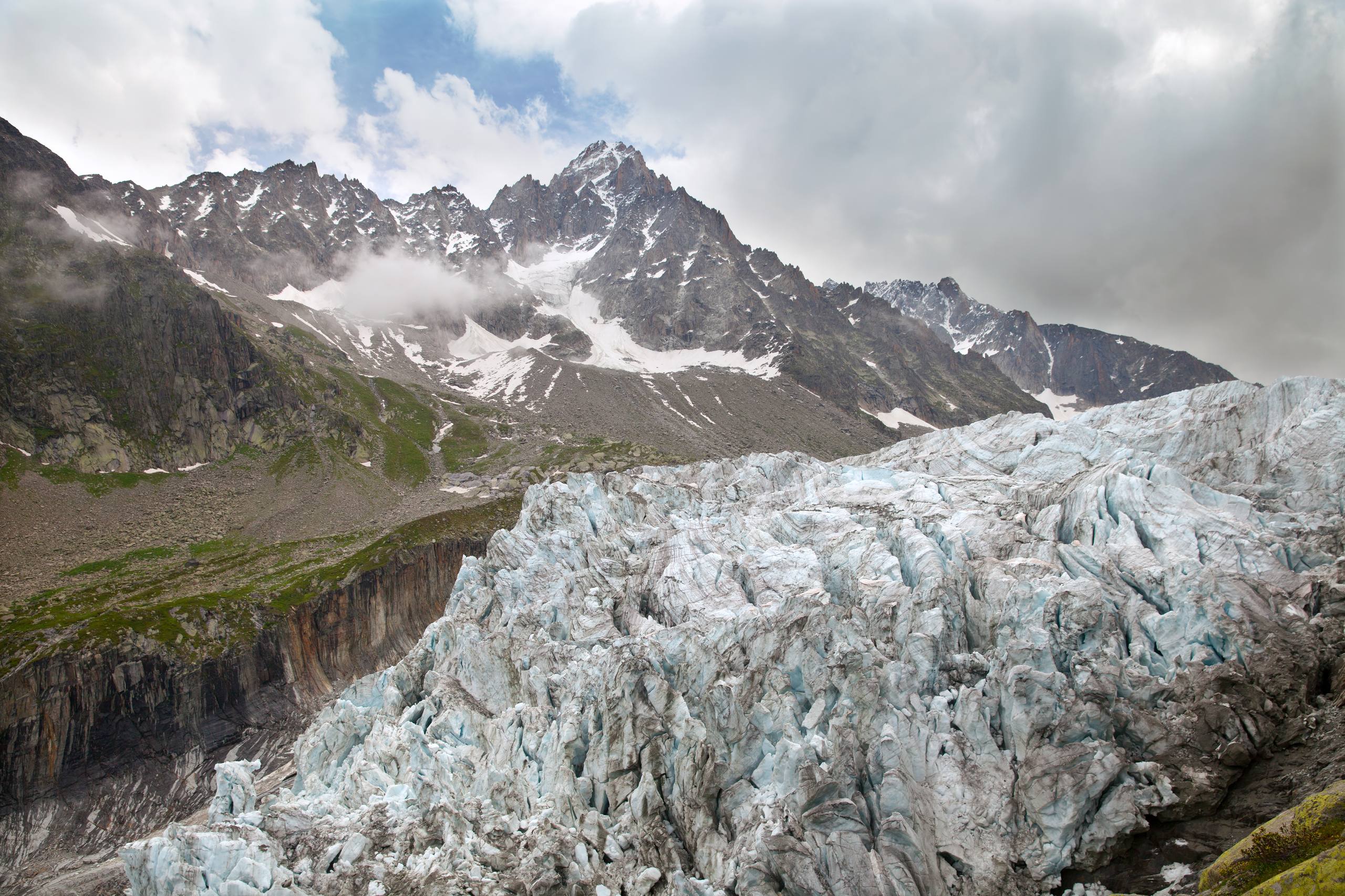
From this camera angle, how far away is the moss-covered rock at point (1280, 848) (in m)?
19.4

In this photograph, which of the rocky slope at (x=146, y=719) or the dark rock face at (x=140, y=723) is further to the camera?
the dark rock face at (x=140, y=723)

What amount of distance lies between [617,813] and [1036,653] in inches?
871

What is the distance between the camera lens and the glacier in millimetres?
27547

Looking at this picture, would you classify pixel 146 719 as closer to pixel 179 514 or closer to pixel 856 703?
pixel 179 514

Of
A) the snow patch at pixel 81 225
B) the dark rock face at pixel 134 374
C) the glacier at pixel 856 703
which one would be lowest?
the glacier at pixel 856 703

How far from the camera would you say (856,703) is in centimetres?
3278

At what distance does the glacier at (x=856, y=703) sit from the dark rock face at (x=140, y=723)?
3591 cm

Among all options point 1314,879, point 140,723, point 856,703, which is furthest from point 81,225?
point 1314,879

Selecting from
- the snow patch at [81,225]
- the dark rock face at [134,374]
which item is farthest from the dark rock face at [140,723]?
the snow patch at [81,225]

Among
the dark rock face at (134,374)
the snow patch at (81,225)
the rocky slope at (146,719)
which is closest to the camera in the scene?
the rocky slope at (146,719)

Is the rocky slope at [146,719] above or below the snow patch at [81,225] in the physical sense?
below

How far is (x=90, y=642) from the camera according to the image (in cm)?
6575

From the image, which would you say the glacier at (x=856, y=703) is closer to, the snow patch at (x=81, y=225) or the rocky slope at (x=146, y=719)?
the rocky slope at (x=146, y=719)

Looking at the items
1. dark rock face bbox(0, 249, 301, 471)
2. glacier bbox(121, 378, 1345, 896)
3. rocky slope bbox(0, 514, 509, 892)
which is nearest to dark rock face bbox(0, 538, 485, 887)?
rocky slope bbox(0, 514, 509, 892)
